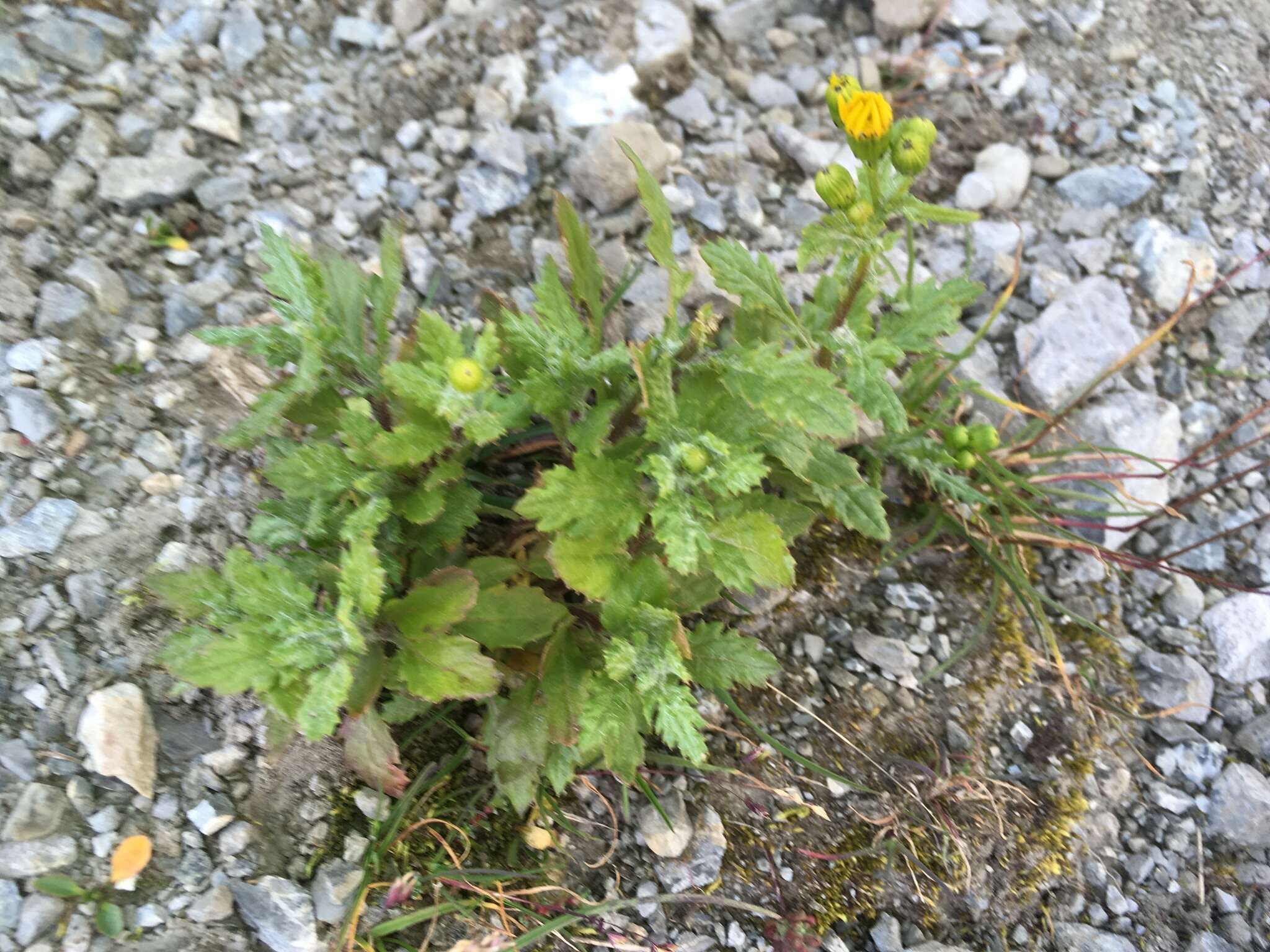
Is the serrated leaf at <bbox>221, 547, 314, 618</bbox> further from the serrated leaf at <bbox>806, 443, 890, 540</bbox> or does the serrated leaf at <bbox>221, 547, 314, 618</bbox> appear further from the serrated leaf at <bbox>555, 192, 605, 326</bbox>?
the serrated leaf at <bbox>806, 443, 890, 540</bbox>

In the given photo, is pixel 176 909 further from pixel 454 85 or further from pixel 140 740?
pixel 454 85

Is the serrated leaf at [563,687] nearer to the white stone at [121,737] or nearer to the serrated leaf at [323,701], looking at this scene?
the serrated leaf at [323,701]

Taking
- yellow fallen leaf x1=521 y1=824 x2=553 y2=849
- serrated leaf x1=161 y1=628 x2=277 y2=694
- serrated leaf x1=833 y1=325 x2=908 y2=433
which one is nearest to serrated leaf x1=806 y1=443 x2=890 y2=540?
serrated leaf x1=833 y1=325 x2=908 y2=433

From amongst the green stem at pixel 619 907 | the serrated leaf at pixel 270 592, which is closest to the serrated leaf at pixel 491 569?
the serrated leaf at pixel 270 592

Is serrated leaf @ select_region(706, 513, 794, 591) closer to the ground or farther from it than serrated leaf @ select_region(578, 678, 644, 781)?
farther from it

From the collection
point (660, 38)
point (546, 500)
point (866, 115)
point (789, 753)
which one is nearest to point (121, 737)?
point (546, 500)

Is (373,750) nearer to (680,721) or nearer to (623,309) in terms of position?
(680,721)
